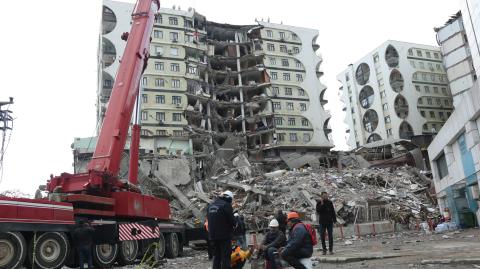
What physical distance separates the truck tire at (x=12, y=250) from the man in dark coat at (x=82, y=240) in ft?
3.89

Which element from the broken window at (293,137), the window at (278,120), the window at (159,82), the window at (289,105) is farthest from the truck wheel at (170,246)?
the window at (289,105)

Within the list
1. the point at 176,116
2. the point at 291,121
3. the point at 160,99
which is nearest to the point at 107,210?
the point at 176,116

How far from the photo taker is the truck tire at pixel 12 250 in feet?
30.3

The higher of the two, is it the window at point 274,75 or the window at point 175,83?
the window at point 274,75

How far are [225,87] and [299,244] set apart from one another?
58.1 metres

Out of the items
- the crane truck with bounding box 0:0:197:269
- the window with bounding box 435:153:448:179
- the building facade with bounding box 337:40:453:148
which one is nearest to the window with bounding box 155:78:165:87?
the window with bounding box 435:153:448:179

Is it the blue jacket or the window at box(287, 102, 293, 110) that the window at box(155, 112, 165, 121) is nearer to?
the window at box(287, 102, 293, 110)

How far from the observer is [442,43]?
63875 mm

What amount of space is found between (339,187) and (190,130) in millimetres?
25768

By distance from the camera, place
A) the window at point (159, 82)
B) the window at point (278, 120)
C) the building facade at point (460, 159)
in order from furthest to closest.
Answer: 1. the window at point (278, 120)
2. the window at point (159, 82)
3. the building facade at point (460, 159)

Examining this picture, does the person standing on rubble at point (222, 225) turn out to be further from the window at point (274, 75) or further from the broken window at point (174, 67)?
the window at point (274, 75)

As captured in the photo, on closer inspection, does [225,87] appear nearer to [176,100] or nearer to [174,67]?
[174,67]

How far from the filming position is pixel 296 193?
2953 centimetres

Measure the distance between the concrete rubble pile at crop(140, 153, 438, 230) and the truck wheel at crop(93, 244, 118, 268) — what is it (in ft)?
29.0
